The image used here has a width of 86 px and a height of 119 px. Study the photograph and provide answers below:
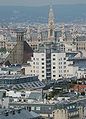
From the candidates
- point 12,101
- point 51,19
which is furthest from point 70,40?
point 12,101

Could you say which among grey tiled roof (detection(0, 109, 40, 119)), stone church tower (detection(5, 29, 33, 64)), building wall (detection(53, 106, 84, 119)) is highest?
grey tiled roof (detection(0, 109, 40, 119))

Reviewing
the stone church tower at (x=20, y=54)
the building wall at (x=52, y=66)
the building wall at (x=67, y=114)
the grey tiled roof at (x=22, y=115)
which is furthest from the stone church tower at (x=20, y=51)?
the grey tiled roof at (x=22, y=115)

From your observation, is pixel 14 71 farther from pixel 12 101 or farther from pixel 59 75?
pixel 12 101

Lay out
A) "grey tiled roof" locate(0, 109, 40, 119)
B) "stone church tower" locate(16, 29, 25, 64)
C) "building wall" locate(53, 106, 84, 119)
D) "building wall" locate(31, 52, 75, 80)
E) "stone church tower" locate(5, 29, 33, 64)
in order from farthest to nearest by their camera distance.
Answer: "stone church tower" locate(16, 29, 25, 64) → "stone church tower" locate(5, 29, 33, 64) → "building wall" locate(31, 52, 75, 80) → "building wall" locate(53, 106, 84, 119) → "grey tiled roof" locate(0, 109, 40, 119)

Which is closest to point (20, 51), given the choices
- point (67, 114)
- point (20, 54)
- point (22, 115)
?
point (20, 54)

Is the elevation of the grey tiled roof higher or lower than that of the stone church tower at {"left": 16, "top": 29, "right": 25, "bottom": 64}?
higher

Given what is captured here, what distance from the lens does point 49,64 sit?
243 feet

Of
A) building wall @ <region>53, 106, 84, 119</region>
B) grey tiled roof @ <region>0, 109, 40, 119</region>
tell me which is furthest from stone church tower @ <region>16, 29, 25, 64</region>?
grey tiled roof @ <region>0, 109, 40, 119</region>

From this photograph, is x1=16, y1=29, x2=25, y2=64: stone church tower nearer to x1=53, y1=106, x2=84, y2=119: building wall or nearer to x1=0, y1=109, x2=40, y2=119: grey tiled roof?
x1=53, y1=106, x2=84, y2=119: building wall

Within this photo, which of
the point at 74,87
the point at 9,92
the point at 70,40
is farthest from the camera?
the point at 70,40

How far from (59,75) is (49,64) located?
1.19 metres

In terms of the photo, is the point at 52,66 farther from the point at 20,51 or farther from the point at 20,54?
the point at 20,51

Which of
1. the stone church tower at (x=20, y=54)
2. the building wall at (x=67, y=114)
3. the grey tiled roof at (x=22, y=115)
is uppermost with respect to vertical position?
the grey tiled roof at (x=22, y=115)

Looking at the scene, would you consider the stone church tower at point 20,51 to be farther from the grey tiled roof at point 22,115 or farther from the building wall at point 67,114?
the grey tiled roof at point 22,115
